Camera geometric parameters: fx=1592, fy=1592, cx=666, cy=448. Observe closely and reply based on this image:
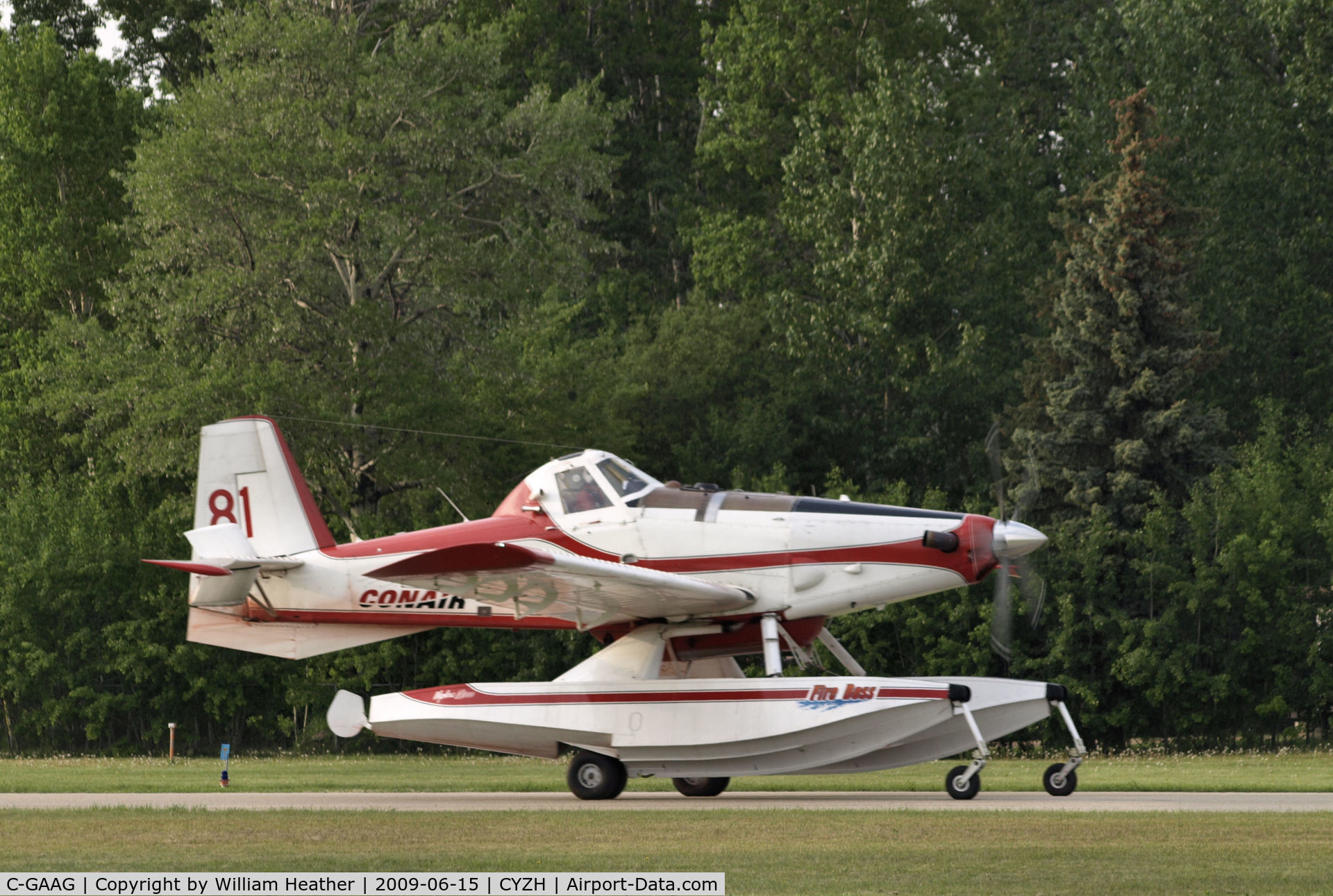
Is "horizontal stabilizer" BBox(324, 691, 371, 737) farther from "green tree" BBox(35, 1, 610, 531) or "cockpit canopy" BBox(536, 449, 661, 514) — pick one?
"green tree" BBox(35, 1, 610, 531)

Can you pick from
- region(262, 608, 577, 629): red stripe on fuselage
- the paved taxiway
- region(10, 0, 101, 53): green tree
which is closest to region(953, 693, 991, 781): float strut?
the paved taxiway

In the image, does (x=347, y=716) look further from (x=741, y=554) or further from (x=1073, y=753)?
(x=1073, y=753)

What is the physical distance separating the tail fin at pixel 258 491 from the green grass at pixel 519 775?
2.83 metres

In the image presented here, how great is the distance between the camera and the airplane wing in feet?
45.0

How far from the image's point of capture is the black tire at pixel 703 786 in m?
16.0

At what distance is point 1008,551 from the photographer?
15.4 meters

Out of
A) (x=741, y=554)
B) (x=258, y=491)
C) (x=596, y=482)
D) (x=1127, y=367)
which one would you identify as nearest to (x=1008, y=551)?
(x=741, y=554)

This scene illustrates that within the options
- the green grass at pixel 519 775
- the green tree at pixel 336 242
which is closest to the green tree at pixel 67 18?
the green tree at pixel 336 242

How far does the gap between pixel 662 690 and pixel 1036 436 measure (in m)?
16.7

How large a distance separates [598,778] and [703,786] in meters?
1.25

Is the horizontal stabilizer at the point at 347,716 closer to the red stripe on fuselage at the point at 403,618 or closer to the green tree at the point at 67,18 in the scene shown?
the red stripe on fuselage at the point at 403,618

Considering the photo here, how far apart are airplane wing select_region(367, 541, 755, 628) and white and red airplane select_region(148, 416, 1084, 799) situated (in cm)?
3

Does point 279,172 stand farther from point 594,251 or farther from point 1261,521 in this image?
point 1261,521

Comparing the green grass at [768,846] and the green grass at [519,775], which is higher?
the green grass at [768,846]
